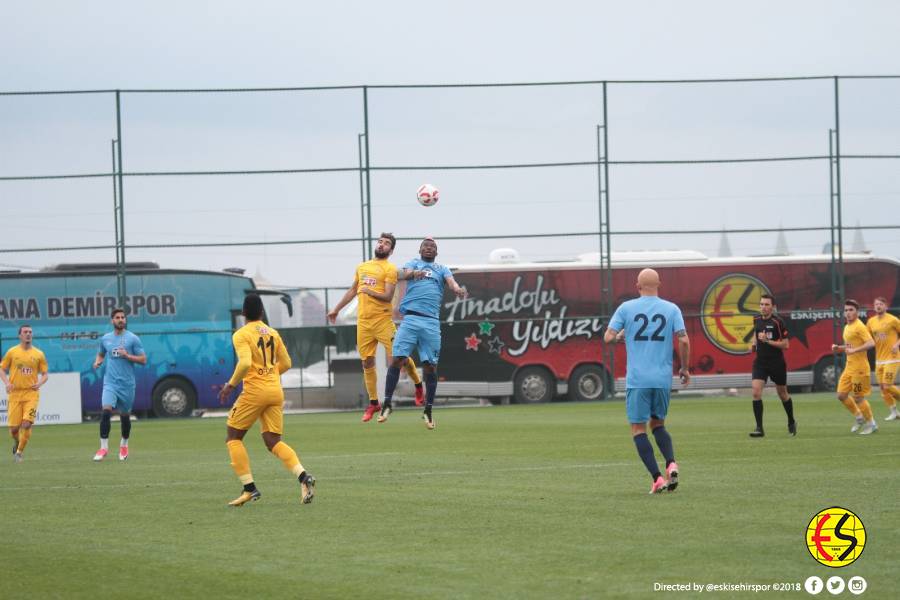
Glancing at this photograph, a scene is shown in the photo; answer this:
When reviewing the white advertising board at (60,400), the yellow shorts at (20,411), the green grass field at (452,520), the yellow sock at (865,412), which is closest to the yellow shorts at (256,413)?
the green grass field at (452,520)

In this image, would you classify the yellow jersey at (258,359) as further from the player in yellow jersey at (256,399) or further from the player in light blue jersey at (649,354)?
the player in light blue jersey at (649,354)

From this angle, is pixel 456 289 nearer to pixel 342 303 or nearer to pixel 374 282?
pixel 374 282

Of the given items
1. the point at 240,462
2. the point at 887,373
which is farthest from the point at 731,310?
the point at 240,462

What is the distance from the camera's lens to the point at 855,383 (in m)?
20.3

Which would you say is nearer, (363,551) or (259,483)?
(363,551)

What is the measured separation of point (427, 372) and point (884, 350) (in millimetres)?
9006

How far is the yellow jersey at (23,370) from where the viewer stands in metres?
21.1

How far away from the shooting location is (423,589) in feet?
25.5

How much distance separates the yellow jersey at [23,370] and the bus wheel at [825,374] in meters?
23.6

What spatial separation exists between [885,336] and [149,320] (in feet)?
68.9

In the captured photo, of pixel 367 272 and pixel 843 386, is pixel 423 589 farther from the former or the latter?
pixel 843 386

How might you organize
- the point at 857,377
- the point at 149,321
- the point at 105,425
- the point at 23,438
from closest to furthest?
the point at 105,425 < the point at 23,438 < the point at 857,377 < the point at 149,321

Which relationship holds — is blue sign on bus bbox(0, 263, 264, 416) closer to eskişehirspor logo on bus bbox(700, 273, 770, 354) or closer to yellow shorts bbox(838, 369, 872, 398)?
eskişehirspor logo on bus bbox(700, 273, 770, 354)

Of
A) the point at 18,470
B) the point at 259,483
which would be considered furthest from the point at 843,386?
the point at 18,470
